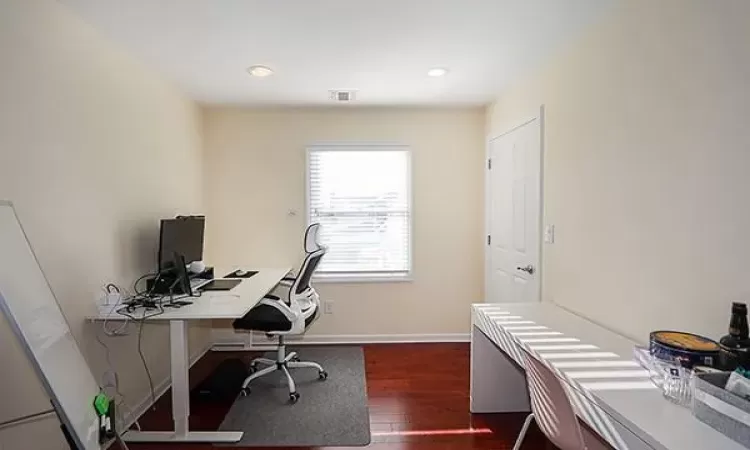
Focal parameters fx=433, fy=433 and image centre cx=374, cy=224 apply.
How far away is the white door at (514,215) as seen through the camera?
3.01 meters

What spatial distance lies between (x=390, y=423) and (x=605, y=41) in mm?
2482

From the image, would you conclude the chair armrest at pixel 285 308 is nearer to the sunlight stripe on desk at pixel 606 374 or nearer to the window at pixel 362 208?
the window at pixel 362 208

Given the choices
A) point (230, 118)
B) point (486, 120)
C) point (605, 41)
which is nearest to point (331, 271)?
point (230, 118)

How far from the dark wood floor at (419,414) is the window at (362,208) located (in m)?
0.92

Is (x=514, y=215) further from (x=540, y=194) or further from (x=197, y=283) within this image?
(x=197, y=283)

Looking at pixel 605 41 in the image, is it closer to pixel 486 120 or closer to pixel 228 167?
pixel 486 120

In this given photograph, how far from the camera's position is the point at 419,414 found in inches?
111

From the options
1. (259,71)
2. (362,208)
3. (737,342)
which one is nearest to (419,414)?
(737,342)

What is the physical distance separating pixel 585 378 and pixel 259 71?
2721 millimetres

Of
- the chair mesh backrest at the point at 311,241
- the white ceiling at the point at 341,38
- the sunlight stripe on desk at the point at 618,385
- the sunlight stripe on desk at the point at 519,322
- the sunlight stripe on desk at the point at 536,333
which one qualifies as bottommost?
the sunlight stripe on desk at the point at 519,322

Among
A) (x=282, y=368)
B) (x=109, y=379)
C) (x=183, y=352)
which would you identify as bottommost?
(x=282, y=368)

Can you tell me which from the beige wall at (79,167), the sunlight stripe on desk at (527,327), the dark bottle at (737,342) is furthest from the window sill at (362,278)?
the dark bottle at (737,342)

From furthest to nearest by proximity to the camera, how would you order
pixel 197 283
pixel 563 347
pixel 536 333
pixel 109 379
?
pixel 197 283 < pixel 109 379 < pixel 536 333 < pixel 563 347

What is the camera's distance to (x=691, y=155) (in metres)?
1.65
